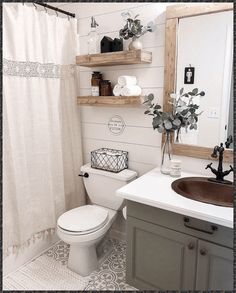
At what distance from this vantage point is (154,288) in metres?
1.54

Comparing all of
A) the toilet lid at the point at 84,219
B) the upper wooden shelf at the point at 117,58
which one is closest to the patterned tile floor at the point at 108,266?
the toilet lid at the point at 84,219

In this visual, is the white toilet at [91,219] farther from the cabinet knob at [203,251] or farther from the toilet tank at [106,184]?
the cabinet knob at [203,251]

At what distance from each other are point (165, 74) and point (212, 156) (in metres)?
0.66

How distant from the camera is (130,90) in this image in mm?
1827

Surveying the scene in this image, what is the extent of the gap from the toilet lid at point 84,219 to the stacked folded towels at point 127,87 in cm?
93

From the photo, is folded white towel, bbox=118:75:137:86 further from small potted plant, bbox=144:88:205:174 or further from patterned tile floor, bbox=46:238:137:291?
patterned tile floor, bbox=46:238:137:291

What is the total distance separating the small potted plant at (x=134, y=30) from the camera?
1.73 m

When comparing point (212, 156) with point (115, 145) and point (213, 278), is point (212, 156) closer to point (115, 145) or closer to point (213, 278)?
point (213, 278)

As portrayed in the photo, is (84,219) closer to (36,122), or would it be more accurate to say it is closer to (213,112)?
(36,122)

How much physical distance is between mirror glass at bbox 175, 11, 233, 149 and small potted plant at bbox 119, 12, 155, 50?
221 mm

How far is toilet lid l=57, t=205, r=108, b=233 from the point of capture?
1.73m

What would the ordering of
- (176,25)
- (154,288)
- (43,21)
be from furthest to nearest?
(43,21)
(176,25)
(154,288)

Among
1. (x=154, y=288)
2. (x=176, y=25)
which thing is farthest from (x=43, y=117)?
(x=154, y=288)

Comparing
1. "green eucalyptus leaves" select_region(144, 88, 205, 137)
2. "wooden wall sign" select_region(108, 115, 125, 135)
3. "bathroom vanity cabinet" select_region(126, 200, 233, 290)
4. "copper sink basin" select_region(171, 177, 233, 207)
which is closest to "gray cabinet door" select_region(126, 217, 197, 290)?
"bathroom vanity cabinet" select_region(126, 200, 233, 290)
